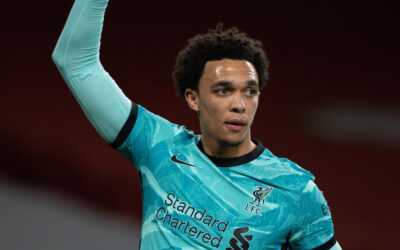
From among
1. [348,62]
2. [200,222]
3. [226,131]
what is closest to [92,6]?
[226,131]

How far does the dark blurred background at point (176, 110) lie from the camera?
105 inches

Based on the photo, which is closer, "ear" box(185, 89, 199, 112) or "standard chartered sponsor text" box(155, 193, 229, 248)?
"standard chartered sponsor text" box(155, 193, 229, 248)

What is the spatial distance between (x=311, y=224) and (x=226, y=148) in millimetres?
235

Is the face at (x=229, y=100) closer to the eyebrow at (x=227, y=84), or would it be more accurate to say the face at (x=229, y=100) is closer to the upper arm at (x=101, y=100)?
the eyebrow at (x=227, y=84)

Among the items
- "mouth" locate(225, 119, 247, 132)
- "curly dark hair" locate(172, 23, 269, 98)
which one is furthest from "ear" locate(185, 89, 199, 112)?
"mouth" locate(225, 119, 247, 132)

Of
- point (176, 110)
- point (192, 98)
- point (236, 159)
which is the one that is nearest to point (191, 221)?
point (236, 159)

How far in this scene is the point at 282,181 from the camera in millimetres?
1142

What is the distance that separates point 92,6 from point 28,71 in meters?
1.80

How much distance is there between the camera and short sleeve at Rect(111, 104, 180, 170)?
1.16m

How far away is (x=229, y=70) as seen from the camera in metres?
1.16

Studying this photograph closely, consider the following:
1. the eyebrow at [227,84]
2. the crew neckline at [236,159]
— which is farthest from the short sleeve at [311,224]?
the eyebrow at [227,84]

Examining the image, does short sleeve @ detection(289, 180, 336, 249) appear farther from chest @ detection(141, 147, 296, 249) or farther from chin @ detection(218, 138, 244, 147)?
chin @ detection(218, 138, 244, 147)

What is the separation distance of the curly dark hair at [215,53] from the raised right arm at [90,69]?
17 cm

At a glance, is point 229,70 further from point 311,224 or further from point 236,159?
point 311,224
